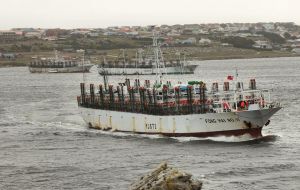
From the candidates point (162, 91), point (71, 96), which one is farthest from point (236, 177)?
point (71, 96)

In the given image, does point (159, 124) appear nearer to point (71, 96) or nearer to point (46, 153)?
point (46, 153)

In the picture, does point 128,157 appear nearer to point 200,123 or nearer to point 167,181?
point 200,123

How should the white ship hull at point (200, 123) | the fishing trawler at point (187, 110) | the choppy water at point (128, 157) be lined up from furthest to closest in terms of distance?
the fishing trawler at point (187, 110), the white ship hull at point (200, 123), the choppy water at point (128, 157)

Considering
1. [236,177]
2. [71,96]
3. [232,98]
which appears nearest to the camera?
[236,177]

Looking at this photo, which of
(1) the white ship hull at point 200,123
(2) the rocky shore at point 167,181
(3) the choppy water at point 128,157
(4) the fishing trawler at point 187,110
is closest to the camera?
(2) the rocky shore at point 167,181

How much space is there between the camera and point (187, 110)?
8962 centimetres

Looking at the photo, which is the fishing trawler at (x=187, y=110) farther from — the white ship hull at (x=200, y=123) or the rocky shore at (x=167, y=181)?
the rocky shore at (x=167, y=181)

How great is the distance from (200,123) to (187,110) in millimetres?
2720

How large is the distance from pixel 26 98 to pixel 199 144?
315 feet

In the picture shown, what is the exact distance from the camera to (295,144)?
83.8 m

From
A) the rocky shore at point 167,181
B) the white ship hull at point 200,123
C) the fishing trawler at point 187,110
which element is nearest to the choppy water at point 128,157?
the white ship hull at point 200,123

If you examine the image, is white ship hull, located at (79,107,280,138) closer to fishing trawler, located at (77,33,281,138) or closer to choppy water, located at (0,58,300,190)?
fishing trawler, located at (77,33,281,138)

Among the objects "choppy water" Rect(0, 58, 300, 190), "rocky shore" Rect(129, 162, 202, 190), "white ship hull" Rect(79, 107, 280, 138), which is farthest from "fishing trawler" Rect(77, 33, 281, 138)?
"rocky shore" Rect(129, 162, 202, 190)

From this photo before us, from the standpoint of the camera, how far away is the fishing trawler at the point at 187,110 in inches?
3388
